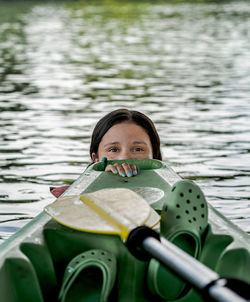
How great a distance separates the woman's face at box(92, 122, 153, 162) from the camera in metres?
4.41

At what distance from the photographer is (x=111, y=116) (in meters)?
4.68

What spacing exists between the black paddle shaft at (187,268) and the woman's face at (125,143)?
1.80m

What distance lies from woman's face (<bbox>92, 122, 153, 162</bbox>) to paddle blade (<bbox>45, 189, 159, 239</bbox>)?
1.08 meters

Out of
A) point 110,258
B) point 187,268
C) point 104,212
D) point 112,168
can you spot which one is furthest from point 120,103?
point 187,268

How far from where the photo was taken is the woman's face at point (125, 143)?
441 centimetres

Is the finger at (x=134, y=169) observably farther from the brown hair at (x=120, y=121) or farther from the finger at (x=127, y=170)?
the brown hair at (x=120, y=121)

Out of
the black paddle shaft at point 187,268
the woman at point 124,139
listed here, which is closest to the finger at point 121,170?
the woman at point 124,139

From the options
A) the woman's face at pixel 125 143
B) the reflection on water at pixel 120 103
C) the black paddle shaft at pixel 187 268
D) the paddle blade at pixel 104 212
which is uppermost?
the black paddle shaft at pixel 187 268

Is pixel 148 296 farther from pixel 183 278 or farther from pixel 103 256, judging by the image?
pixel 183 278

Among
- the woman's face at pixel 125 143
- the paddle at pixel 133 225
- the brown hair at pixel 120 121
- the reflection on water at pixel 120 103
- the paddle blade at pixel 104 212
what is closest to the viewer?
the paddle at pixel 133 225

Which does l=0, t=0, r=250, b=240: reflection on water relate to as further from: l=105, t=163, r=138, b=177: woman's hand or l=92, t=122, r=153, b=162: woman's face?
l=105, t=163, r=138, b=177: woman's hand

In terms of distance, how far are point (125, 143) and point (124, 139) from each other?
0.03 meters

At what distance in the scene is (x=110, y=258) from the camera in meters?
2.87

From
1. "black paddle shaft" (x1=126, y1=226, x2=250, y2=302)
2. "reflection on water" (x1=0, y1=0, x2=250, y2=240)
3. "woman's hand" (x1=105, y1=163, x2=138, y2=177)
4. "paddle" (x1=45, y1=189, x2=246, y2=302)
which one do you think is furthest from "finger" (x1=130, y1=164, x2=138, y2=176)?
"black paddle shaft" (x1=126, y1=226, x2=250, y2=302)
